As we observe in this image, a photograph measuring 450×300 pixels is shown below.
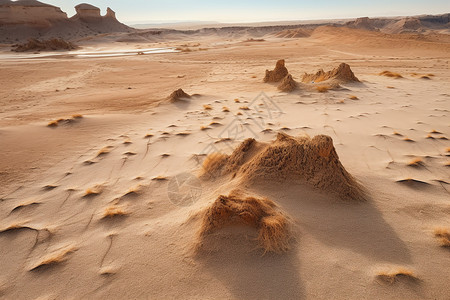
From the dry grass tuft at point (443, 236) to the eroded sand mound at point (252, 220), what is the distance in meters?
0.99

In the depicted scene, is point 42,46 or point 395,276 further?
point 42,46

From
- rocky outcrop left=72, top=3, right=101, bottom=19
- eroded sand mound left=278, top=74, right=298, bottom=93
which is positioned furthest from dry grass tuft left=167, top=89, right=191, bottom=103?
rocky outcrop left=72, top=3, right=101, bottom=19

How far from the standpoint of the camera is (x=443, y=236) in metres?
1.76

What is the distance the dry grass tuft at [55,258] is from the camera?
1760 millimetres

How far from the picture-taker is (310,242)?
5.58 feet

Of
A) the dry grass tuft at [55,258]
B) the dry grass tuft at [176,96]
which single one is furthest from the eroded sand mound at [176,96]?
the dry grass tuft at [55,258]

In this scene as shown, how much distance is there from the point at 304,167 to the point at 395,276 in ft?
3.16

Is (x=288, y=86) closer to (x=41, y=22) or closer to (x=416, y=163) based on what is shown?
(x=416, y=163)

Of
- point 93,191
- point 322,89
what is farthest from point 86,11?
point 93,191

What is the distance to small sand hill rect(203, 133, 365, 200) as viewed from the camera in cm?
214

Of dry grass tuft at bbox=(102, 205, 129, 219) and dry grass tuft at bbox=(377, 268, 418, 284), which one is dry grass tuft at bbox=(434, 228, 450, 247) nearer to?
dry grass tuft at bbox=(377, 268, 418, 284)

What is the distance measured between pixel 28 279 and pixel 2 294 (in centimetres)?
14

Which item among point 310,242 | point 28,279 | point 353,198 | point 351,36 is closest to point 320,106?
point 353,198

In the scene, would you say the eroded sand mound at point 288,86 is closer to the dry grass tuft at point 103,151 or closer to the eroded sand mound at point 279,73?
the eroded sand mound at point 279,73
